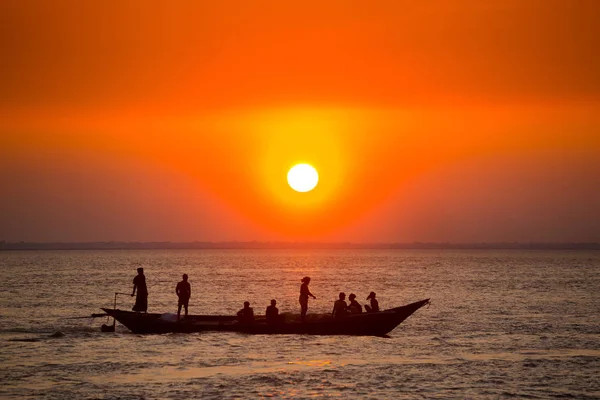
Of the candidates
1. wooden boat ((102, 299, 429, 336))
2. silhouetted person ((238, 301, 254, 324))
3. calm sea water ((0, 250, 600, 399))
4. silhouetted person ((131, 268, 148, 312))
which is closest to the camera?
calm sea water ((0, 250, 600, 399))

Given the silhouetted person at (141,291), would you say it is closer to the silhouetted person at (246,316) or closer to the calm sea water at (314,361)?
the calm sea water at (314,361)

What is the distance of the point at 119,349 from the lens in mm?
34562

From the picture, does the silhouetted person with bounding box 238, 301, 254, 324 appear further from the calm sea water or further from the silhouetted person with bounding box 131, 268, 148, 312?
the silhouetted person with bounding box 131, 268, 148, 312

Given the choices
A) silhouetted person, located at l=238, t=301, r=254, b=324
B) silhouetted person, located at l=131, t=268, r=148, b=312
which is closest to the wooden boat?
silhouetted person, located at l=238, t=301, r=254, b=324

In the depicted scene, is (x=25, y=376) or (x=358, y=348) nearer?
(x=25, y=376)

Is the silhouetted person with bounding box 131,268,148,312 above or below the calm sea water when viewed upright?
above

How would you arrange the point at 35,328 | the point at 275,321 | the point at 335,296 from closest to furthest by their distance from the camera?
1. the point at 275,321
2. the point at 35,328
3. the point at 335,296

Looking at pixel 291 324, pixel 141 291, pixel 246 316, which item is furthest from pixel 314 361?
pixel 141 291

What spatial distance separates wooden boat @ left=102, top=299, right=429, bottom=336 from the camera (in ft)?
122

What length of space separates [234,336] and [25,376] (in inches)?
470

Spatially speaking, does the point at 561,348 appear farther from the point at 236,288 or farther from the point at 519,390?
the point at 236,288

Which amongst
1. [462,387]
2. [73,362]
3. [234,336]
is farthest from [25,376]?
[462,387]

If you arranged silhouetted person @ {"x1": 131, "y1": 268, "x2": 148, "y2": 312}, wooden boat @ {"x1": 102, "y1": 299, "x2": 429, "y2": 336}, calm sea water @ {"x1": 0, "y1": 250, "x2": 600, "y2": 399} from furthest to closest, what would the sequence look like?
wooden boat @ {"x1": 102, "y1": 299, "x2": 429, "y2": 336} → silhouetted person @ {"x1": 131, "y1": 268, "x2": 148, "y2": 312} → calm sea water @ {"x1": 0, "y1": 250, "x2": 600, "y2": 399}

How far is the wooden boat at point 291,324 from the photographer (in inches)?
1465
